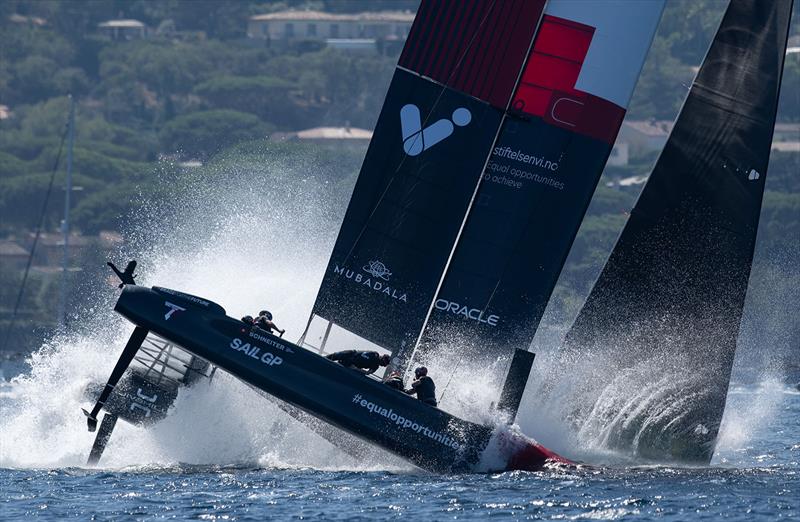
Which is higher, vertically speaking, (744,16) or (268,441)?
(744,16)

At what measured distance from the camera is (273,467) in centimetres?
1800

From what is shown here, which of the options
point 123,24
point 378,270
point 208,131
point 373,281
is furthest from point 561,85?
point 123,24

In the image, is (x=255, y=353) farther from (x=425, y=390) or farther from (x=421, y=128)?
(x=421, y=128)

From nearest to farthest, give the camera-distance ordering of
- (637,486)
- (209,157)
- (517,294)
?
(637,486) → (517,294) → (209,157)

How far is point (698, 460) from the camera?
18219 millimetres

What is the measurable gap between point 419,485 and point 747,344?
125 feet

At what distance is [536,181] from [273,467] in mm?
4130

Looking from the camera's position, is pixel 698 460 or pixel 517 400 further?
pixel 698 460

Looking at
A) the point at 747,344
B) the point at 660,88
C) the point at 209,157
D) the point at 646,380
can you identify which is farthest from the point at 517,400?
the point at 660,88

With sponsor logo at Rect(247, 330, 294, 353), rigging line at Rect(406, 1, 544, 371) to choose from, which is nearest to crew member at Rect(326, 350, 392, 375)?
sponsor logo at Rect(247, 330, 294, 353)

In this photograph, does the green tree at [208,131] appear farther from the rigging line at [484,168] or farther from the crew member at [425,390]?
the crew member at [425,390]

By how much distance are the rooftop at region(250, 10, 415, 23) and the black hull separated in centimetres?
10824

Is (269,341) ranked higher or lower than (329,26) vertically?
lower

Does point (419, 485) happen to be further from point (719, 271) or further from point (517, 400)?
point (719, 271)
